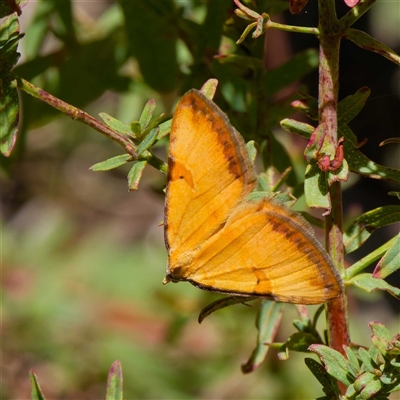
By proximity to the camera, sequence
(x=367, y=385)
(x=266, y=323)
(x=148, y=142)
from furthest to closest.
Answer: (x=266, y=323) < (x=148, y=142) < (x=367, y=385)

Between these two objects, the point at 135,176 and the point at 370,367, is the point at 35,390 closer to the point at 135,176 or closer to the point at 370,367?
the point at 135,176

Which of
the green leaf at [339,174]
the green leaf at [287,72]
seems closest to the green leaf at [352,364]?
the green leaf at [339,174]

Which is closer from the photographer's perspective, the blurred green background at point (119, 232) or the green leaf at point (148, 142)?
the green leaf at point (148, 142)

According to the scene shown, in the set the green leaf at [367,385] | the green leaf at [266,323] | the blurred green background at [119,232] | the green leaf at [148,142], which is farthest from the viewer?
the blurred green background at [119,232]

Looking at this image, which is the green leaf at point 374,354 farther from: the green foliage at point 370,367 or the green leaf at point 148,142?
the green leaf at point 148,142

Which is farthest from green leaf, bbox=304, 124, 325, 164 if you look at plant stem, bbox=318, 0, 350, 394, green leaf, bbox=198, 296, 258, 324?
green leaf, bbox=198, 296, 258, 324

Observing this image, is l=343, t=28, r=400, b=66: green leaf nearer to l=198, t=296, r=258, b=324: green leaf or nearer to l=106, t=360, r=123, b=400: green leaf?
l=198, t=296, r=258, b=324: green leaf

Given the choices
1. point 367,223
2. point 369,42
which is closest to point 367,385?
point 367,223
